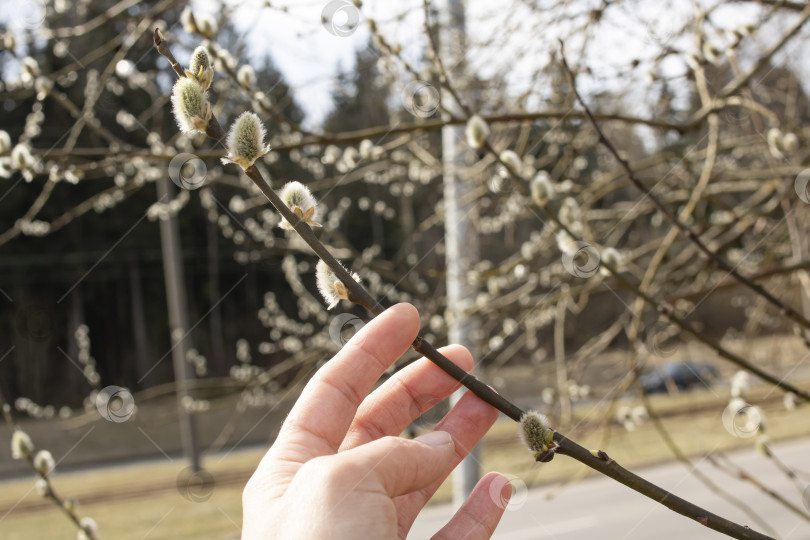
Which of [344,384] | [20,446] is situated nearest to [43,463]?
[20,446]

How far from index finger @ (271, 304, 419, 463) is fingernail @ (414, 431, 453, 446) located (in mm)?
110

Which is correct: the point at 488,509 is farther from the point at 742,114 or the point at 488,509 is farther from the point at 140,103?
the point at 140,103

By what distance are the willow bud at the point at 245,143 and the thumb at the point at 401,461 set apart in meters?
Answer: 0.37

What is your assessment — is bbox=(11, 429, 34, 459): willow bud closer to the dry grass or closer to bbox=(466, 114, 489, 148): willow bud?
bbox=(466, 114, 489, 148): willow bud

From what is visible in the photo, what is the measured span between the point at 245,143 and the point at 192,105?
0.24ft

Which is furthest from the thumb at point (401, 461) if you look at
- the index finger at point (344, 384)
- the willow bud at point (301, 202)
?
the willow bud at point (301, 202)

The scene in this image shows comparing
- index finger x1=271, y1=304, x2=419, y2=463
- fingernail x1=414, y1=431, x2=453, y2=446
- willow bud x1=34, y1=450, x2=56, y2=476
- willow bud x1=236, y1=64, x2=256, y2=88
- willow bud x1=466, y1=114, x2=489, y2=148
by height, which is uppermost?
willow bud x1=236, y1=64, x2=256, y2=88

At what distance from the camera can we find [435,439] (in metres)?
0.93

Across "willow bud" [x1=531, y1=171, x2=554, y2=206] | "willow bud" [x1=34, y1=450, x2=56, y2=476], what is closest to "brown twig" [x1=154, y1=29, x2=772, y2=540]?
"willow bud" [x1=531, y1=171, x2=554, y2=206]

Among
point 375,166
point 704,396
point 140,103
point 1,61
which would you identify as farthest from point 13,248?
point 375,166

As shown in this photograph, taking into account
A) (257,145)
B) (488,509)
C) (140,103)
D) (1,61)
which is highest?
(1,61)

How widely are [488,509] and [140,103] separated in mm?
10591

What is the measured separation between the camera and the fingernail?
917mm

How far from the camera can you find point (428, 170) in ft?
10.4
